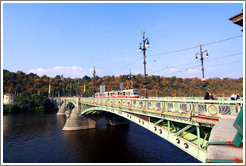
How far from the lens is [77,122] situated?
117 ft

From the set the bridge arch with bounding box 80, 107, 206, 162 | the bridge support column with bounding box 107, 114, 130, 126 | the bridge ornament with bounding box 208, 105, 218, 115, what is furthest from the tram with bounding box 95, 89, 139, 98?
the bridge ornament with bounding box 208, 105, 218, 115

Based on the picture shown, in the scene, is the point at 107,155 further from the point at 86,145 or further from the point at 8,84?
the point at 8,84

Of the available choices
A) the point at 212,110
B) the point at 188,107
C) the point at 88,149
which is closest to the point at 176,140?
the point at 188,107

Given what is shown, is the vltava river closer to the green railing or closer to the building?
the green railing

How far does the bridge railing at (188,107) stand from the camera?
7169 millimetres

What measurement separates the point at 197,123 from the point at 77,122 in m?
31.2

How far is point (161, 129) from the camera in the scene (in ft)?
38.0

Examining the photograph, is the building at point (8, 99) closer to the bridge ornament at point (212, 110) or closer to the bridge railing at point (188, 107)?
the bridge railing at point (188, 107)

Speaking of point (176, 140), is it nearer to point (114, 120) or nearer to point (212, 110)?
point (212, 110)

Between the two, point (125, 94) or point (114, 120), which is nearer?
point (125, 94)

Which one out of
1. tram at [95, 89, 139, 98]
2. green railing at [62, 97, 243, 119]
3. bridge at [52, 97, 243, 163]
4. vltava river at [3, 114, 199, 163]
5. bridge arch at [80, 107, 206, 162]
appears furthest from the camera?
tram at [95, 89, 139, 98]

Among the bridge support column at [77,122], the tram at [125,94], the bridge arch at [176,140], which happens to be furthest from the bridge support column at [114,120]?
the bridge arch at [176,140]

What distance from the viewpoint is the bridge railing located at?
7169mm

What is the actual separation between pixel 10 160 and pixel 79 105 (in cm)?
1704
